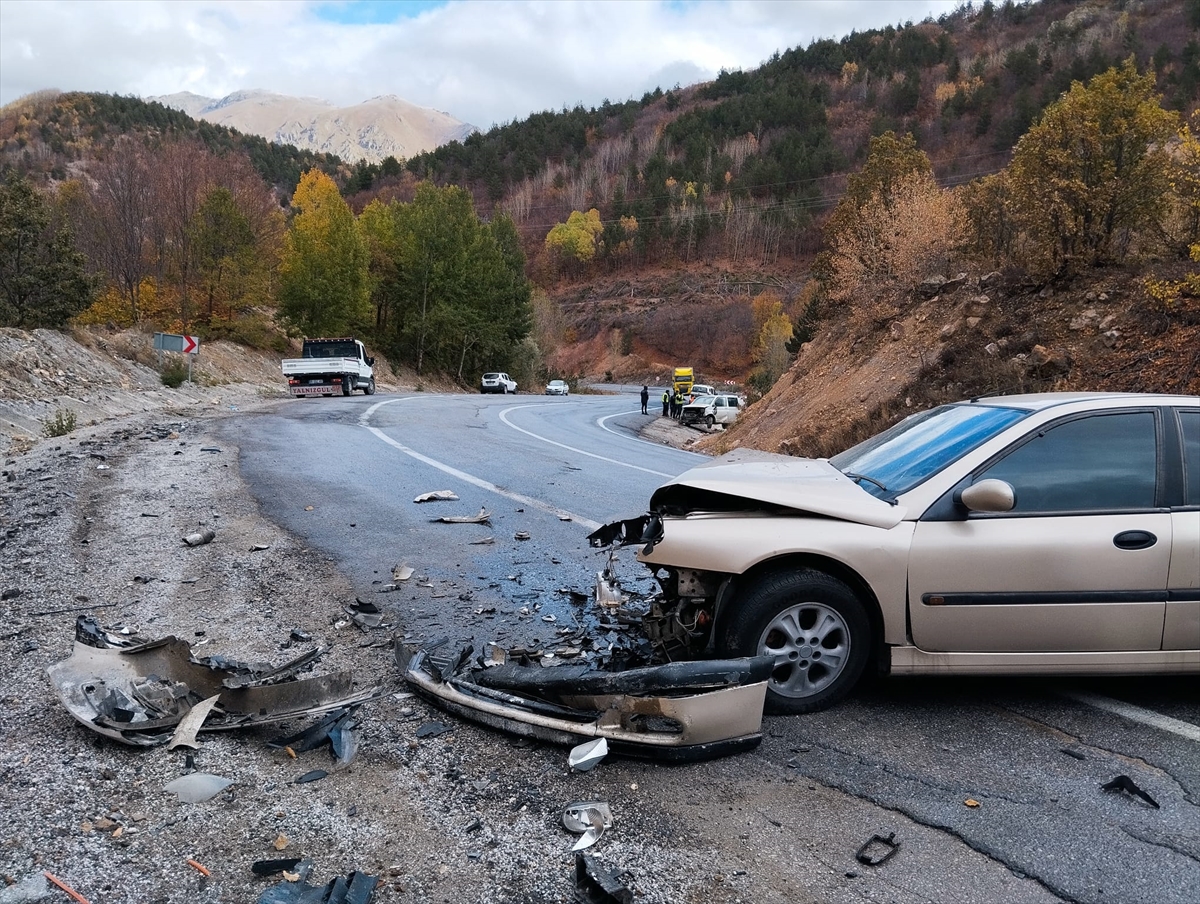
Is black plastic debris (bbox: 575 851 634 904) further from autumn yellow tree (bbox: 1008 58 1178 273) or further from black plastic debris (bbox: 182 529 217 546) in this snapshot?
autumn yellow tree (bbox: 1008 58 1178 273)

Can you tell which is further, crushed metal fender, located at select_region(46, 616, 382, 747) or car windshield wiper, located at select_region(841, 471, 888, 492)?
car windshield wiper, located at select_region(841, 471, 888, 492)

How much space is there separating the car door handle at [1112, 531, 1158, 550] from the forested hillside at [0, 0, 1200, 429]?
11.5 meters

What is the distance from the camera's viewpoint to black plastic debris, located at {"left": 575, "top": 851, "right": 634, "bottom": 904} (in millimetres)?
2465

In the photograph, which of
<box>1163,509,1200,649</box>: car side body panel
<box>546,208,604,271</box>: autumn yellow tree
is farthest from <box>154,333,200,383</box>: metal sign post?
<box>546,208,604,271</box>: autumn yellow tree

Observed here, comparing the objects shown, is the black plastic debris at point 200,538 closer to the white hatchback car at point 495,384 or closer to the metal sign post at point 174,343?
the metal sign post at point 174,343

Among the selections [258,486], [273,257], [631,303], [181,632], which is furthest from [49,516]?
[631,303]

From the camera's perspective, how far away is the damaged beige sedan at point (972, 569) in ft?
12.2

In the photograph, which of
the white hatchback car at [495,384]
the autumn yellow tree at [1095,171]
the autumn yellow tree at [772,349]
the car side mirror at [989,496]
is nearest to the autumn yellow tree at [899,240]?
the autumn yellow tree at [1095,171]

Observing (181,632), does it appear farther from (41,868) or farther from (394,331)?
(394,331)

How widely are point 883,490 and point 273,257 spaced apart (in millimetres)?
42049

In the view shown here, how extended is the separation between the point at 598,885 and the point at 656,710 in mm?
918

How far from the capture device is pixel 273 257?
40781mm

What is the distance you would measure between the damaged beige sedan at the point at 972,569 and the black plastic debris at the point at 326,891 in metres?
1.87

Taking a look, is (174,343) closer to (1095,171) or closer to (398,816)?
(1095,171)
